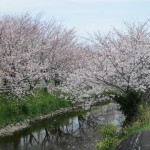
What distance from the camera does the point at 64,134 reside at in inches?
1028

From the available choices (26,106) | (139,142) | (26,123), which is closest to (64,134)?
(26,123)

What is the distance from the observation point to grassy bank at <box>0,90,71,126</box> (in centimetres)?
2823

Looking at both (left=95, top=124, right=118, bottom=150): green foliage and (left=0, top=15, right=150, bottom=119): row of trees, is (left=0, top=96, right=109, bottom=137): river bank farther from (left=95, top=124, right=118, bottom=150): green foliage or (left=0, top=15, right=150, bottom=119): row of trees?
(left=95, top=124, right=118, bottom=150): green foliage

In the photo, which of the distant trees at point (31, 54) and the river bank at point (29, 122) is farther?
the distant trees at point (31, 54)

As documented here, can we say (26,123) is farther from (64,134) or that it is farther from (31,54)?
(31,54)

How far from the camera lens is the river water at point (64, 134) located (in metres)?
22.4

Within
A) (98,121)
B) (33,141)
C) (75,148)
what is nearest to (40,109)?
(98,121)

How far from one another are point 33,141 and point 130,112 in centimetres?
602

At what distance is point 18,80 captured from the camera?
31828 mm

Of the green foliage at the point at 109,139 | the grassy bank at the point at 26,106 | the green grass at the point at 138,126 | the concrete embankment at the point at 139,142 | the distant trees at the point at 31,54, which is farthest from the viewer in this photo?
the distant trees at the point at 31,54

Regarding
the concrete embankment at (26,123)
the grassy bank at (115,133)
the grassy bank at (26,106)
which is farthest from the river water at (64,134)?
the grassy bank at (115,133)

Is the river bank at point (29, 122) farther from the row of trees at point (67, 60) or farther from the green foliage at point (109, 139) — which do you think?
the green foliage at point (109, 139)

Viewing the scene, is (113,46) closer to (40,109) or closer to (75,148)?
(75,148)

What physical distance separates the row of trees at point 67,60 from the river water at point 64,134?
2.74m
